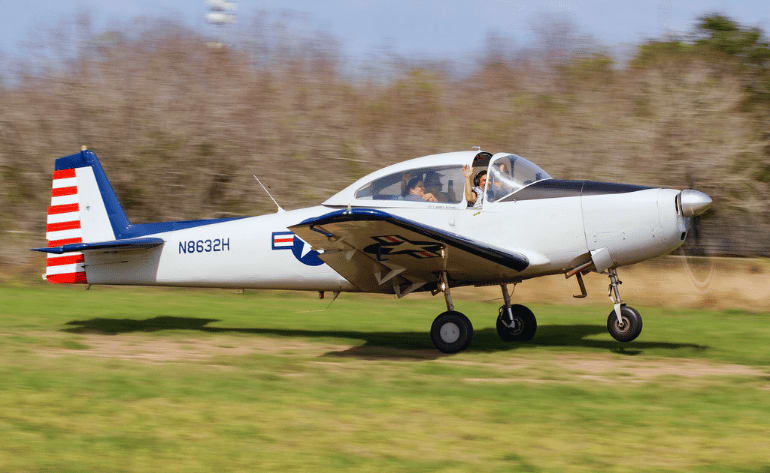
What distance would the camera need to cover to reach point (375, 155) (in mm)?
19453

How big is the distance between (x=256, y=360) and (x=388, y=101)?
1343 centimetres

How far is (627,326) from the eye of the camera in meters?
9.25

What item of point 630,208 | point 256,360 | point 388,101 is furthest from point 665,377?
point 388,101

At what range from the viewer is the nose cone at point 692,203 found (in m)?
8.62

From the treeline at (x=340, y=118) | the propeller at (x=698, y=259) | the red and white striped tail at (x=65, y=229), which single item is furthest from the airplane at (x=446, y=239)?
the treeline at (x=340, y=118)

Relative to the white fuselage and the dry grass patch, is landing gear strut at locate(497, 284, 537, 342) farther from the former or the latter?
the dry grass patch

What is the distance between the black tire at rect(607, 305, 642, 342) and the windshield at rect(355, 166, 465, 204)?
2182 millimetres

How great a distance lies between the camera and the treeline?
706 inches

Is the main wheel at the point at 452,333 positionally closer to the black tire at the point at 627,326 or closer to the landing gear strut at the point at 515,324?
the landing gear strut at the point at 515,324

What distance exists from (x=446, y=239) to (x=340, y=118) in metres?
12.5

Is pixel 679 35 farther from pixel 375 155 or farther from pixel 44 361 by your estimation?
pixel 44 361

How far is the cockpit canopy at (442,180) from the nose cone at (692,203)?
5.24 ft

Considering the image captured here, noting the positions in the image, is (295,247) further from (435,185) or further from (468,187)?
(468,187)

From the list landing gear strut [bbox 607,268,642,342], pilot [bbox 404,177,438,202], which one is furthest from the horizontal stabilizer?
landing gear strut [bbox 607,268,642,342]
